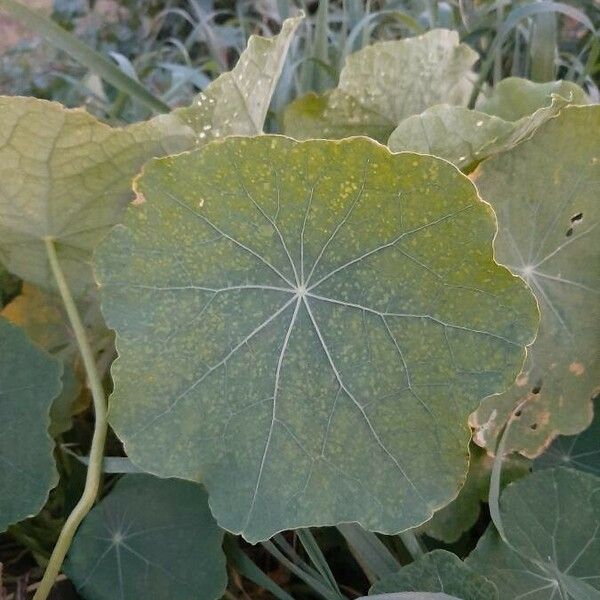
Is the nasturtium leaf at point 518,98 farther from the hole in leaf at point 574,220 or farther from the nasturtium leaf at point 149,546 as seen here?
the nasturtium leaf at point 149,546

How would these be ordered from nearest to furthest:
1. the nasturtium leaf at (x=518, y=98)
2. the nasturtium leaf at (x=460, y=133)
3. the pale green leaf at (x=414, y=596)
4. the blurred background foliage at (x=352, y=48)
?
the pale green leaf at (x=414, y=596) → the nasturtium leaf at (x=460, y=133) → the nasturtium leaf at (x=518, y=98) → the blurred background foliage at (x=352, y=48)

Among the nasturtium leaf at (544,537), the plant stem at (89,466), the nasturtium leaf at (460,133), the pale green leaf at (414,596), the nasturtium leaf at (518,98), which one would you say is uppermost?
the nasturtium leaf at (460,133)

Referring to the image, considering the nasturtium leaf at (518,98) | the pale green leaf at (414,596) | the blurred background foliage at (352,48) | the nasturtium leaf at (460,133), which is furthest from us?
the blurred background foliage at (352,48)

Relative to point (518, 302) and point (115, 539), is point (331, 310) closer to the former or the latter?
point (518, 302)

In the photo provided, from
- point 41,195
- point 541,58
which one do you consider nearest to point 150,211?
point 41,195

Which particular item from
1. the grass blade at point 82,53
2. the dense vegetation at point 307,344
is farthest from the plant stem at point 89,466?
the grass blade at point 82,53

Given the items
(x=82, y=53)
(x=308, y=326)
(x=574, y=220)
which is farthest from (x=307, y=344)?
(x=82, y=53)

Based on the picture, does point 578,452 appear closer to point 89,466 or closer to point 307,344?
point 307,344
